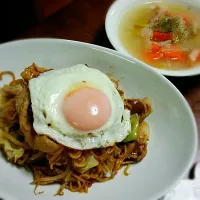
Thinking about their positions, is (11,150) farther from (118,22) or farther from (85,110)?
(118,22)

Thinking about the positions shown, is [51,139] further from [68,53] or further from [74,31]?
[74,31]

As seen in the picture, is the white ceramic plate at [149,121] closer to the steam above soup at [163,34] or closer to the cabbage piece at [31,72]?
the cabbage piece at [31,72]

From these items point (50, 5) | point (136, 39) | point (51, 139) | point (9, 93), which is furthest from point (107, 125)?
point (50, 5)

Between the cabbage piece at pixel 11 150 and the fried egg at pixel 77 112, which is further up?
the fried egg at pixel 77 112

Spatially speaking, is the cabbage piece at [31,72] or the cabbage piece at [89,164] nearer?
the cabbage piece at [89,164]

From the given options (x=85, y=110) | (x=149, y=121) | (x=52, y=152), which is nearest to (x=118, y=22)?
(x=149, y=121)

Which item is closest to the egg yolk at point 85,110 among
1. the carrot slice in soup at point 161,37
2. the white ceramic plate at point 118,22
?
the white ceramic plate at point 118,22

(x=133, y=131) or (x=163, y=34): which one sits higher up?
(x=133, y=131)
